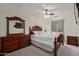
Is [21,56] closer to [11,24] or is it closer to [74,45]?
[11,24]

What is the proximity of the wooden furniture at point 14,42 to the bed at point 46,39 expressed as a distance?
0.15 meters

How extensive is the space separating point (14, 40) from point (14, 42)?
0.04 m

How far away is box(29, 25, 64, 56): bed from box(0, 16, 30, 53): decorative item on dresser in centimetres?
15

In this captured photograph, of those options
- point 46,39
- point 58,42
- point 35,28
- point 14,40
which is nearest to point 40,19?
point 35,28

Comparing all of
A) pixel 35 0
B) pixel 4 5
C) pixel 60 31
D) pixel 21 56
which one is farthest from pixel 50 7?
pixel 21 56

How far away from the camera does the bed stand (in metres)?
2.25

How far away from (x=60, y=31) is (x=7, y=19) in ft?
3.63

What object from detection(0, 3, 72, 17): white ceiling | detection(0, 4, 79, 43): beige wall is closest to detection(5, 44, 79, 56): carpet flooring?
detection(0, 4, 79, 43): beige wall

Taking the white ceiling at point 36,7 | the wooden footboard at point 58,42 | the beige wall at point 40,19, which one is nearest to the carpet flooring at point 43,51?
the wooden footboard at point 58,42

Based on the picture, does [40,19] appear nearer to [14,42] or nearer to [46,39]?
[46,39]

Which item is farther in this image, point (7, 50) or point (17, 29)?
point (17, 29)

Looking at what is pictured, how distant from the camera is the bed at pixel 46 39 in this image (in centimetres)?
225

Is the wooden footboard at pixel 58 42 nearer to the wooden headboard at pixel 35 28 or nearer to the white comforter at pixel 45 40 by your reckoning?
the white comforter at pixel 45 40

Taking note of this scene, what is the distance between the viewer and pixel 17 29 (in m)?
2.44
